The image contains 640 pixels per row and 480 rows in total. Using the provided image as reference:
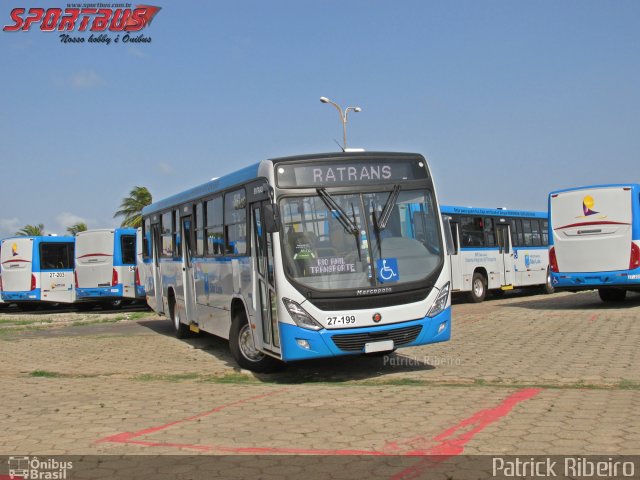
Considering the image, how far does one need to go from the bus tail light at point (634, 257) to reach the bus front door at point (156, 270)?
39.3ft

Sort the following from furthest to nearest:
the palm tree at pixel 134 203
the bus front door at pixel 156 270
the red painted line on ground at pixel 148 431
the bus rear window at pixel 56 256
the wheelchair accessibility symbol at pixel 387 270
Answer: the palm tree at pixel 134 203 → the bus rear window at pixel 56 256 → the bus front door at pixel 156 270 → the wheelchair accessibility symbol at pixel 387 270 → the red painted line on ground at pixel 148 431

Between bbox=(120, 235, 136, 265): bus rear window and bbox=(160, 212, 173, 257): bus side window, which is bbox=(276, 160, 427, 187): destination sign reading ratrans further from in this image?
bbox=(120, 235, 136, 265): bus rear window

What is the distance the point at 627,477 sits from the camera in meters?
5.13

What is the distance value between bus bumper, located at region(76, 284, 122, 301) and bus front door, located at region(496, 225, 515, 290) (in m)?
14.0

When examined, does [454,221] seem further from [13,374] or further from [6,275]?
[6,275]

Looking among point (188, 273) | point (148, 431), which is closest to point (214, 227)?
point (188, 273)

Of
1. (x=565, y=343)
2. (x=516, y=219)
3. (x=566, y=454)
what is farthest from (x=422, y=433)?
(x=516, y=219)

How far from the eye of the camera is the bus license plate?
9.52 metres

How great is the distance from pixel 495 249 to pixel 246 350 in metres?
15.4

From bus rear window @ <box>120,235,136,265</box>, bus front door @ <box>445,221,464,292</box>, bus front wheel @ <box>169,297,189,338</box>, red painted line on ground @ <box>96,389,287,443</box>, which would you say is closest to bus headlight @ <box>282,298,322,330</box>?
red painted line on ground @ <box>96,389,287,443</box>

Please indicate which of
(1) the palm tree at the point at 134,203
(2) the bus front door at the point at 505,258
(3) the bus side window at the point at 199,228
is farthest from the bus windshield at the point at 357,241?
(1) the palm tree at the point at 134,203

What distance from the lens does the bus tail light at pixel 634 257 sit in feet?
61.9

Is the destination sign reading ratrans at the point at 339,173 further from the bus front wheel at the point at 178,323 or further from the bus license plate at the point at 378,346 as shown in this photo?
the bus front wheel at the point at 178,323

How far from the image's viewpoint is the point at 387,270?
9.73 meters
